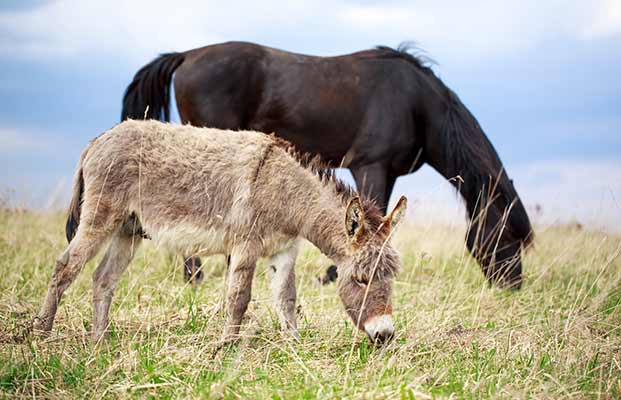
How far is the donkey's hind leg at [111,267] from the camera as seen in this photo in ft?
16.1

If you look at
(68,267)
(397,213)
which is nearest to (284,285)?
(397,213)

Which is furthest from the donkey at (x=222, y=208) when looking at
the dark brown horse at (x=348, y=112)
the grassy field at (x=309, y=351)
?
the dark brown horse at (x=348, y=112)

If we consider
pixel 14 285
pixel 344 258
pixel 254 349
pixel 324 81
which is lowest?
pixel 14 285

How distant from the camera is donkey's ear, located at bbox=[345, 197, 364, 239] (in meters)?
4.28

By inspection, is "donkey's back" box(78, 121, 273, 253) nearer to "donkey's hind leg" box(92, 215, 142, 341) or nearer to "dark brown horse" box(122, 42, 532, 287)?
"donkey's hind leg" box(92, 215, 142, 341)

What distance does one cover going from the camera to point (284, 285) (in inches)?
189

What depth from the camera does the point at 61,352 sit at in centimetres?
416

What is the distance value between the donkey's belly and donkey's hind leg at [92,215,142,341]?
40cm

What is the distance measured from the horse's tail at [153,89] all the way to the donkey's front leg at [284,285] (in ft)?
14.3

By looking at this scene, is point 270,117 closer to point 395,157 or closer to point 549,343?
point 395,157

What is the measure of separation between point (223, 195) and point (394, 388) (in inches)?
80.6

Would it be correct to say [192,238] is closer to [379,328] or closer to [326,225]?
[326,225]

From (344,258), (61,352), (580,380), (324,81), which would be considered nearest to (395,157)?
(324,81)

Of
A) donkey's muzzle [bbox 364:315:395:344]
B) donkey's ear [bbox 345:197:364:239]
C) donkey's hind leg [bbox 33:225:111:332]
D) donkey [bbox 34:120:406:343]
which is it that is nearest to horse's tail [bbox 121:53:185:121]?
donkey [bbox 34:120:406:343]
